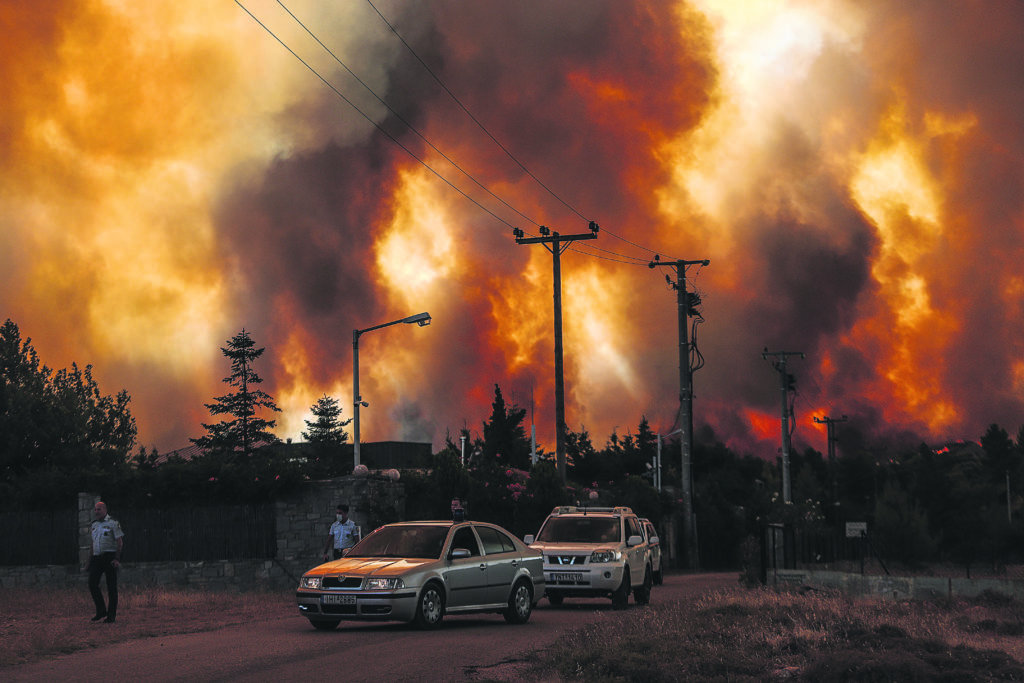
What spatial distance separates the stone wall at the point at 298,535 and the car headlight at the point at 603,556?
34.0 feet

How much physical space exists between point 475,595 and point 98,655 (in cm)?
566

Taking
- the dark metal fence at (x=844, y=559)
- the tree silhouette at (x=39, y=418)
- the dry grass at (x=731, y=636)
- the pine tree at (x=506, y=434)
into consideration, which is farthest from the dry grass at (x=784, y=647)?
the pine tree at (x=506, y=434)

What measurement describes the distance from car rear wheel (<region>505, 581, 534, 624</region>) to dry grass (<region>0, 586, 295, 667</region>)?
466 cm

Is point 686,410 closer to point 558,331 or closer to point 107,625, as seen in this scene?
point 558,331

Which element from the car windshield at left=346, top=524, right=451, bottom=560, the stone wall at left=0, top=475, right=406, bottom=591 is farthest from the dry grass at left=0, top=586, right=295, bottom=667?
the car windshield at left=346, top=524, right=451, bottom=560

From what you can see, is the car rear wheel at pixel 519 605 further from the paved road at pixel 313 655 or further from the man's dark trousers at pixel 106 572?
the man's dark trousers at pixel 106 572

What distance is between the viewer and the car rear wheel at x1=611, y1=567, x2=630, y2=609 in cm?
2186

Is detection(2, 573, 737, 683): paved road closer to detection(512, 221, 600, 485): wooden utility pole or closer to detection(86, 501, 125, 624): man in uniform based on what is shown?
detection(86, 501, 125, 624): man in uniform

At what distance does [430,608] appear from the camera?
16.9 meters

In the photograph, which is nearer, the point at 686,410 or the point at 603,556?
the point at 603,556

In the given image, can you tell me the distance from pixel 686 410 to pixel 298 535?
23246 millimetres

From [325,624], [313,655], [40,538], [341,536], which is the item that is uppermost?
[341,536]

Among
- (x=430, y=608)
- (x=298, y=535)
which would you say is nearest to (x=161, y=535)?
(x=298, y=535)

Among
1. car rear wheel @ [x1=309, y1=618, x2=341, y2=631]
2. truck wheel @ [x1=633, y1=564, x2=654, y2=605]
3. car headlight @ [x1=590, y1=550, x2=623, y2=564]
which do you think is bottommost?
truck wheel @ [x1=633, y1=564, x2=654, y2=605]
